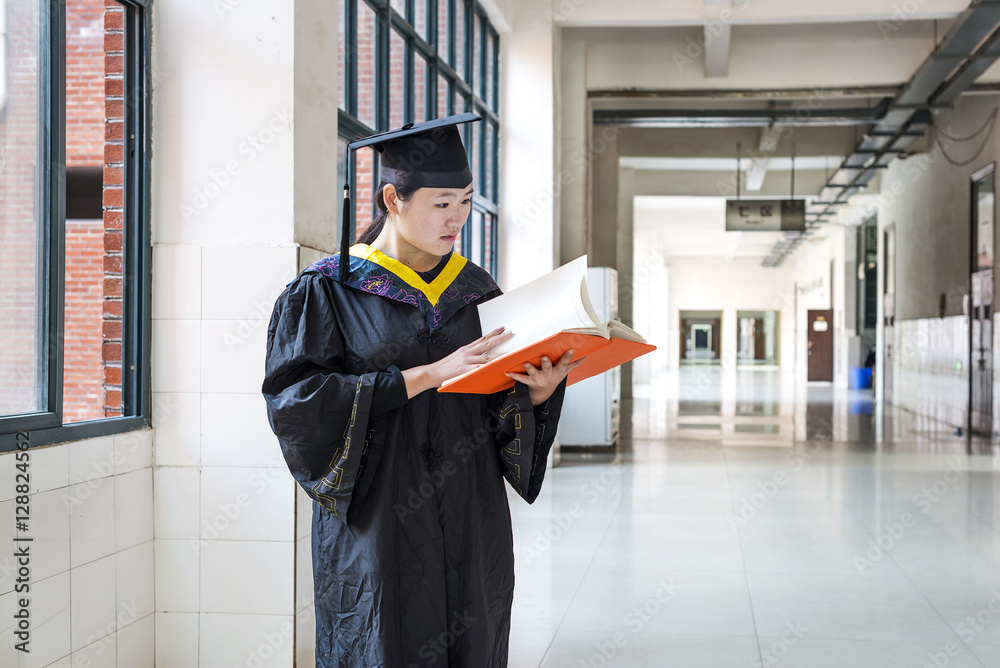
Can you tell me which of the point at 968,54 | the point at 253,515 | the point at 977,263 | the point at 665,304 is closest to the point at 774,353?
the point at 665,304

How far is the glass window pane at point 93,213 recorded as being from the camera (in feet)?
8.25

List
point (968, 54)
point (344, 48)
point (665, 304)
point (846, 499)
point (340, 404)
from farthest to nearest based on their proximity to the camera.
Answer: point (665, 304), point (968, 54), point (846, 499), point (344, 48), point (340, 404)

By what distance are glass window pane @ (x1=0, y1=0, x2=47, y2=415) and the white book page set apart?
1363mm

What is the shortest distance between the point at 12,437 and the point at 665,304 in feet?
94.6

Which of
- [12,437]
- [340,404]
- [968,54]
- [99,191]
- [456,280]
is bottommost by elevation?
[12,437]

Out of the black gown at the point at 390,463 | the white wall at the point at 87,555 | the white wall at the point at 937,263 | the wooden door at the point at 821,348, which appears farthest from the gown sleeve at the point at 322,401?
the wooden door at the point at 821,348

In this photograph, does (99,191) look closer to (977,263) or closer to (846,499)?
(846,499)

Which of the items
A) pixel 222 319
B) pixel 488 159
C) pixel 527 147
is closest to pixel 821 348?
pixel 527 147

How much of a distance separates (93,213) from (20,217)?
37 centimetres

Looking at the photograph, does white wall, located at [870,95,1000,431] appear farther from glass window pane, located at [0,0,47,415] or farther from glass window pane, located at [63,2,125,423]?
glass window pane, located at [0,0,47,415]

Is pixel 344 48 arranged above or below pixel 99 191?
above

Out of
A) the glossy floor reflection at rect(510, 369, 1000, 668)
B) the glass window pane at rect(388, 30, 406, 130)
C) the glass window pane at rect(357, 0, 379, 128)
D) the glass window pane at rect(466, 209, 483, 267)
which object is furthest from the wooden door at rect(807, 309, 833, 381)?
the glass window pane at rect(357, 0, 379, 128)

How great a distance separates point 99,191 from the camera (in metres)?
2.62

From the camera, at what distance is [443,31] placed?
601 cm
